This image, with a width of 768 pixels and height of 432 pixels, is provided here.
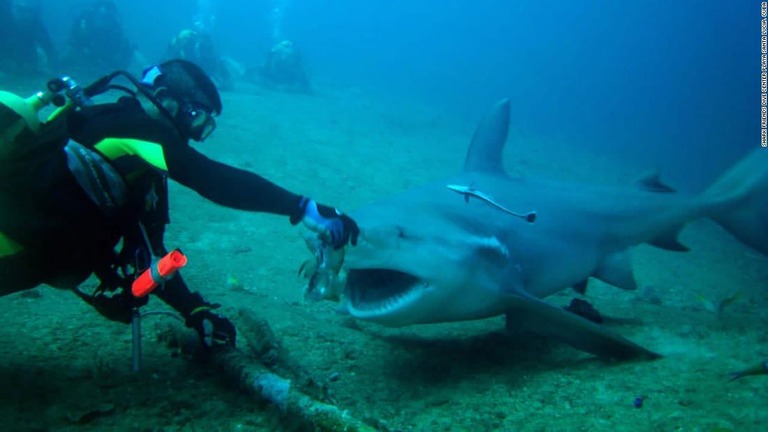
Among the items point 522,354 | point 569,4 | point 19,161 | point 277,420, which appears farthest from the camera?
point 569,4

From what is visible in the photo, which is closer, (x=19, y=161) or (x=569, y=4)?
(x=19, y=161)

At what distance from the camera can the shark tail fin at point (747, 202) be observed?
5930 mm

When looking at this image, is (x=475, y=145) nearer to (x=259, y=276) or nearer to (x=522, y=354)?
(x=522, y=354)

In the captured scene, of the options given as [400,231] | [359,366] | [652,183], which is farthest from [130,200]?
[652,183]

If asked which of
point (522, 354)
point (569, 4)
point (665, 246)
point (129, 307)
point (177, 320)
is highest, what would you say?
point (569, 4)

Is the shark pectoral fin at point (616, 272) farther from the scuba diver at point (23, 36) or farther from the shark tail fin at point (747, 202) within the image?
the scuba diver at point (23, 36)

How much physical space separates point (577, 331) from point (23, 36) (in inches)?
819

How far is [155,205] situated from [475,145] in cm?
377

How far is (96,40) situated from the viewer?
63.0 ft

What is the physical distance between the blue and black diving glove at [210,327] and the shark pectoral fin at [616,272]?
3.98 meters

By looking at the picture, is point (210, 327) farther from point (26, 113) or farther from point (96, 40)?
point (96, 40)

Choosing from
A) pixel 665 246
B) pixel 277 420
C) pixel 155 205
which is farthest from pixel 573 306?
pixel 155 205

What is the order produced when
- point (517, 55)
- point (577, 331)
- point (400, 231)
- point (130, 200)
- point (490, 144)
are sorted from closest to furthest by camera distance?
point (130, 200)
point (400, 231)
point (577, 331)
point (490, 144)
point (517, 55)

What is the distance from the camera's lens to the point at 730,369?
3285 mm
